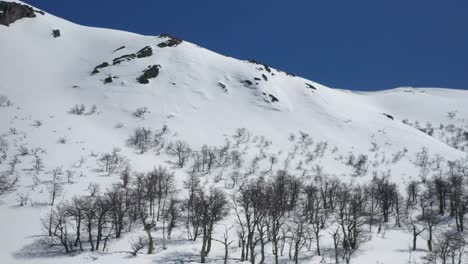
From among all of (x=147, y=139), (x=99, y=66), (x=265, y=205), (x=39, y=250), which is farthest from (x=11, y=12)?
(x=265, y=205)

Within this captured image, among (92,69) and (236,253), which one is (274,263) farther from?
(92,69)

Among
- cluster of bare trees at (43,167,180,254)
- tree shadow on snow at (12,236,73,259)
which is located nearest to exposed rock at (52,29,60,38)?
cluster of bare trees at (43,167,180,254)

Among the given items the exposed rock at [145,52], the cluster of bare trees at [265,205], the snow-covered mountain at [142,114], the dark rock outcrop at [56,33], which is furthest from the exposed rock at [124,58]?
the cluster of bare trees at [265,205]

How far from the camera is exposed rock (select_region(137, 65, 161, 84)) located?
505 ft

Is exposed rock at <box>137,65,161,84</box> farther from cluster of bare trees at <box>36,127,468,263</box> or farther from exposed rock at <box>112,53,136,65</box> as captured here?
cluster of bare trees at <box>36,127,468,263</box>

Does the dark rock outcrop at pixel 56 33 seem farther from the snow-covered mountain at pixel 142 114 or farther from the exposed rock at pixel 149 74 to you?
the exposed rock at pixel 149 74

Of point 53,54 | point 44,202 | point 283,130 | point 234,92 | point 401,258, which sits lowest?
point 401,258

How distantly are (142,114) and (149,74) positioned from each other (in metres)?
33.8

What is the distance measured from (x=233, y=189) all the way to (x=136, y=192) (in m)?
23.7

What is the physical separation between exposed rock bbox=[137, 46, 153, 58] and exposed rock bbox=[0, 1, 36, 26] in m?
62.4

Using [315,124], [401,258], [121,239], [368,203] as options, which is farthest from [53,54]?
[401,258]

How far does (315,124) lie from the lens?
14575 centimetres

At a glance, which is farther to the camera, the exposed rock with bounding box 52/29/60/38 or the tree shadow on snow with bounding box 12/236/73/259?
the exposed rock with bounding box 52/29/60/38

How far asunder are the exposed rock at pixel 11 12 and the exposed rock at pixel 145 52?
62375 millimetres
